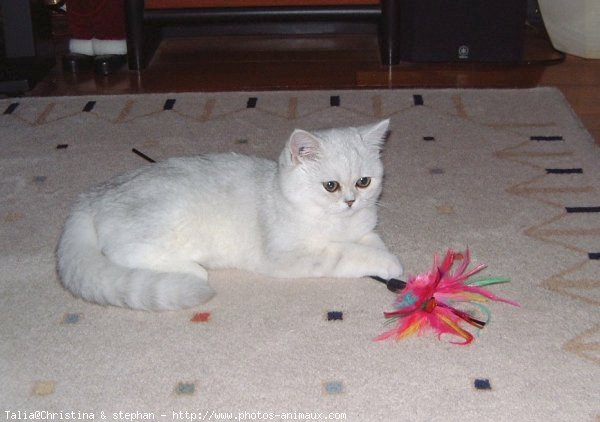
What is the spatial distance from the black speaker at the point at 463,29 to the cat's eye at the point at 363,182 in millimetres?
1696

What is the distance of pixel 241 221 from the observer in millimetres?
1918

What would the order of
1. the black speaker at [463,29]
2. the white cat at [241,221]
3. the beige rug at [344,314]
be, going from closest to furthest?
1. the beige rug at [344,314]
2. the white cat at [241,221]
3. the black speaker at [463,29]

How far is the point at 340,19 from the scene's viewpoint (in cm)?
341

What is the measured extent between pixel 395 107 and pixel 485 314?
4.26 ft

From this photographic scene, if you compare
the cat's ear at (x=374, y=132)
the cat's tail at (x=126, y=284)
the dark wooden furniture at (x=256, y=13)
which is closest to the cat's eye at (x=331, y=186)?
the cat's ear at (x=374, y=132)

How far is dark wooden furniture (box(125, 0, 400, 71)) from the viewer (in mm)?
3387

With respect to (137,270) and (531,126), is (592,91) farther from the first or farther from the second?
(137,270)

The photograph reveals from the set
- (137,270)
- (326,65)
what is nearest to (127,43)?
(326,65)

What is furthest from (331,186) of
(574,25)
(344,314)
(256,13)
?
(574,25)

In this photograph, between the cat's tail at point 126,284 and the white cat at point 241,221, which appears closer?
the cat's tail at point 126,284

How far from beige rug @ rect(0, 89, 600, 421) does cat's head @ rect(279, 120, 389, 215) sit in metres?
0.20

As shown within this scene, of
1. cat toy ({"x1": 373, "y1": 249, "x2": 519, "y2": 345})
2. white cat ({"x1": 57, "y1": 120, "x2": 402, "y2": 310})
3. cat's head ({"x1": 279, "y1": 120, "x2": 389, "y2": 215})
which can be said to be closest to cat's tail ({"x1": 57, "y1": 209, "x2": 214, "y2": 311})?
white cat ({"x1": 57, "y1": 120, "x2": 402, "y2": 310})

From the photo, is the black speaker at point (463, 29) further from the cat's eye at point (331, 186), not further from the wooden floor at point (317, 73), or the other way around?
the cat's eye at point (331, 186)

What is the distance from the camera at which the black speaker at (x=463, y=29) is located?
3.32 m
